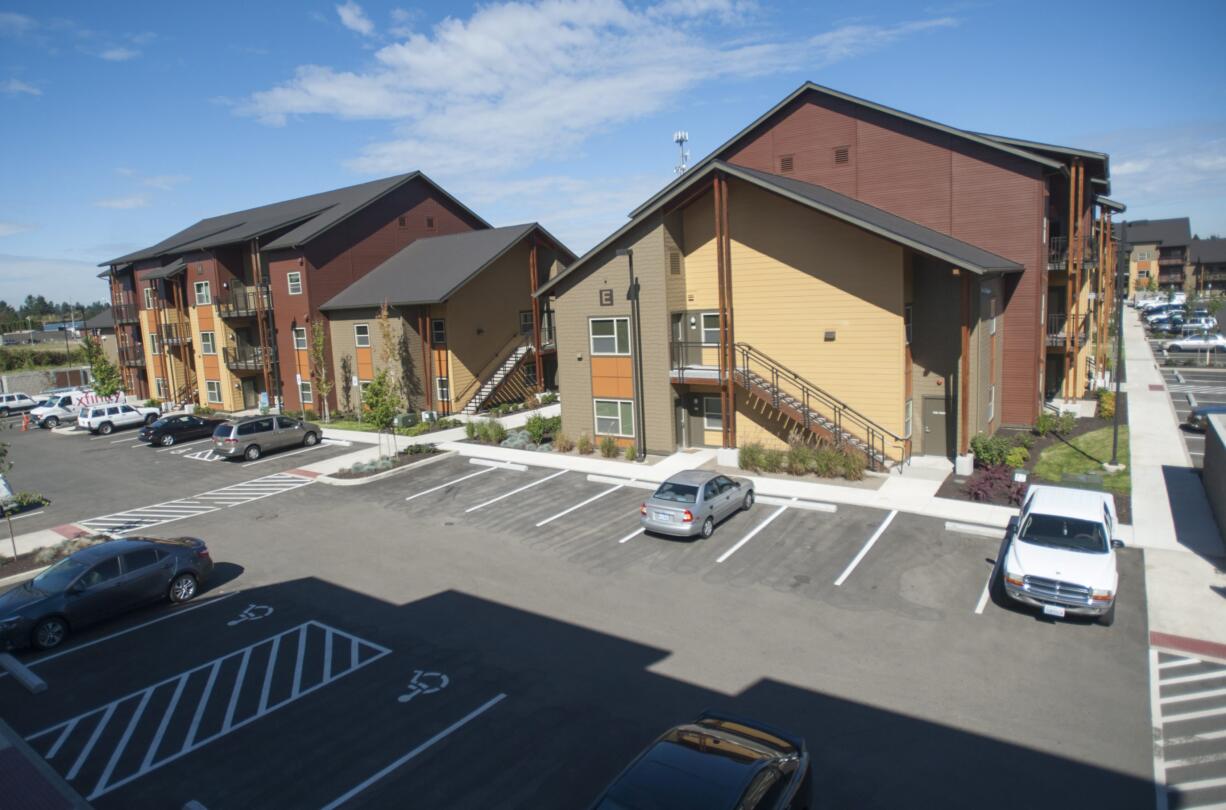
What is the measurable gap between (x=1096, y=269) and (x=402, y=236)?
3779cm

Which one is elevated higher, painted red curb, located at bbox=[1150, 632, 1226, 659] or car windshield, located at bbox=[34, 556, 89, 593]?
car windshield, located at bbox=[34, 556, 89, 593]

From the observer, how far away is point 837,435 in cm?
2416

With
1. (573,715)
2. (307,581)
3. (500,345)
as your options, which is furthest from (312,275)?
(573,715)

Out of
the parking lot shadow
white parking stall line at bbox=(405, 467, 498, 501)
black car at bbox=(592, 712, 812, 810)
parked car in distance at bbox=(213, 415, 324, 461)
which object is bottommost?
the parking lot shadow

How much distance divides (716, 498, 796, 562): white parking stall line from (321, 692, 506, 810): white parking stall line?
744 cm

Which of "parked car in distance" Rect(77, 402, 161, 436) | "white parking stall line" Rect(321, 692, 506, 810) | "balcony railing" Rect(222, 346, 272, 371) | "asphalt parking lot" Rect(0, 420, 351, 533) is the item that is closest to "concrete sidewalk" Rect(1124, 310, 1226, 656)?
"white parking stall line" Rect(321, 692, 506, 810)

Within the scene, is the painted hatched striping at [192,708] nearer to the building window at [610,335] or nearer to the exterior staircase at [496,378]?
the building window at [610,335]

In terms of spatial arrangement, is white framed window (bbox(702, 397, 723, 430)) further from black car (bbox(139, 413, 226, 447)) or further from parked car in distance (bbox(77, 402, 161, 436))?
parked car in distance (bbox(77, 402, 161, 436))

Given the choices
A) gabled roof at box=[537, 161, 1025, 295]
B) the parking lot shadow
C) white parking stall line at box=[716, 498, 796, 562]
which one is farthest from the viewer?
gabled roof at box=[537, 161, 1025, 295]

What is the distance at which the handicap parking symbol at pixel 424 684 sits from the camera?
11.9 metres

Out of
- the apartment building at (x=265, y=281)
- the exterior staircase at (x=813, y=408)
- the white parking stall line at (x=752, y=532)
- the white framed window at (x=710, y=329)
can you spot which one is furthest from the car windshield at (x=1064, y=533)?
the apartment building at (x=265, y=281)

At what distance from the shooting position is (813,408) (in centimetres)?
2536

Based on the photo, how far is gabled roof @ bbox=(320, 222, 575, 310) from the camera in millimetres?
37250

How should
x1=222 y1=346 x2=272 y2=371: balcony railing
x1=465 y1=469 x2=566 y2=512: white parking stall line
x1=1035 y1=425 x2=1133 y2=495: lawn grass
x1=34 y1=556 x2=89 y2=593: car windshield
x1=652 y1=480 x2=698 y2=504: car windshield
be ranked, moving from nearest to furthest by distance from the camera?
x1=34 y1=556 x2=89 y2=593: car windshield < x1=652 y1=480 x2=698 y2=504: car windshield < x1=1035 y1=425 x2=1133 y2=495: lawn grass < x1=465 y1=469 x2=566 y2=512: white parking stall line < x1=222 y1=346 x2=272 y2=371: balcony railing
